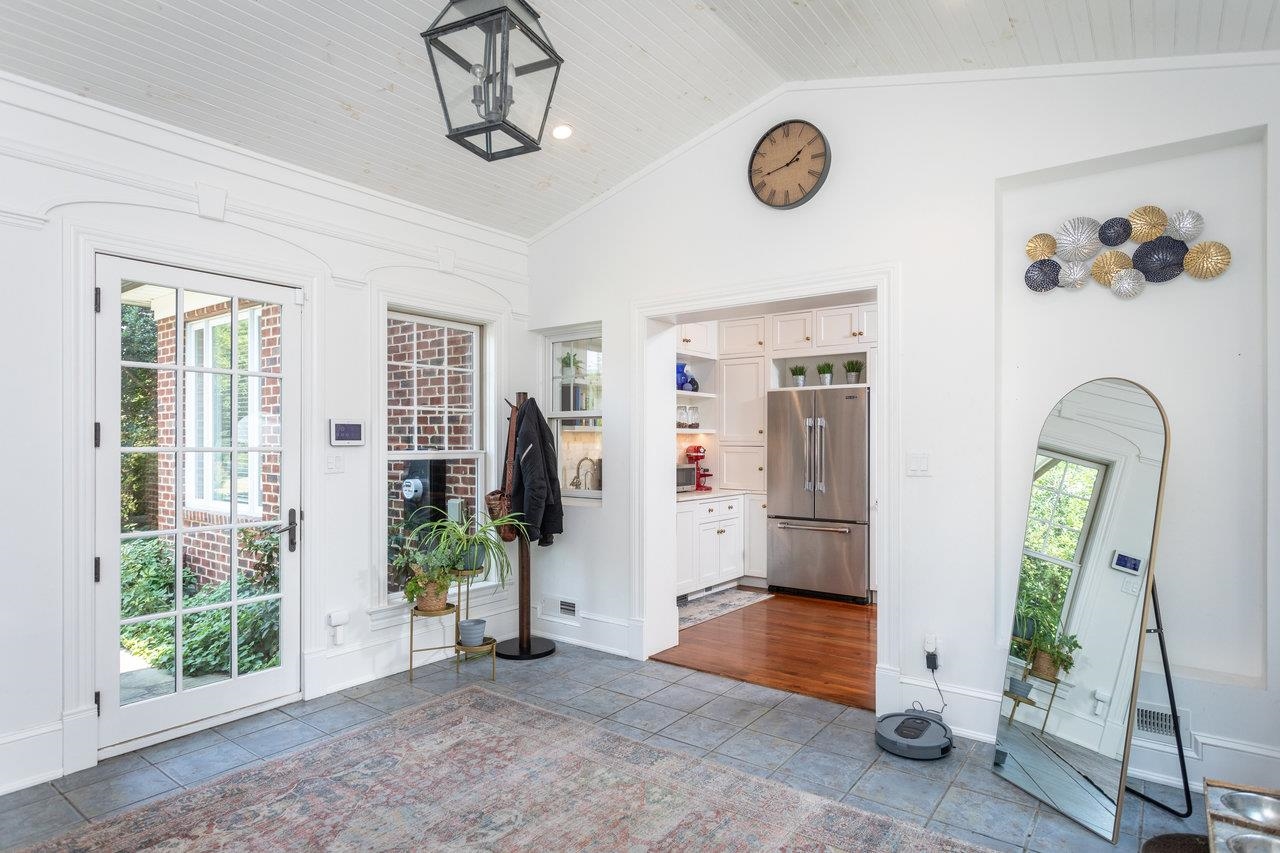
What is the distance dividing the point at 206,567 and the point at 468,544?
1.30m

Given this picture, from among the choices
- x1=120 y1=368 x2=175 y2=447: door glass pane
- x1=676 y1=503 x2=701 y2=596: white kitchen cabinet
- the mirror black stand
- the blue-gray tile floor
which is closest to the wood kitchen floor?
the blue-gray tile floor

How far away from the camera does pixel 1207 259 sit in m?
2.77

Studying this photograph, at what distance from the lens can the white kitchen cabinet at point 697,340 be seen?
6.18 m

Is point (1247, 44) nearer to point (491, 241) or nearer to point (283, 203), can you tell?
point (491, 241)

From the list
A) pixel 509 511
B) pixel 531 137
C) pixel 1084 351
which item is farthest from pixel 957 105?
pixel 509 511

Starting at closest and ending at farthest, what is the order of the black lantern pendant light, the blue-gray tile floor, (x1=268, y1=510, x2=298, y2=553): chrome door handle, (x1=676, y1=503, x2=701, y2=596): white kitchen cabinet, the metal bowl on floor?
the black lantern pendant light → the metal bowl on floor → the blue-gray tile floor → (x1=268, y1=510, x2=298, y2=553): chrome door handle → (x1=676, y1=503, x2=701, y2=596): white kitchen cabinet

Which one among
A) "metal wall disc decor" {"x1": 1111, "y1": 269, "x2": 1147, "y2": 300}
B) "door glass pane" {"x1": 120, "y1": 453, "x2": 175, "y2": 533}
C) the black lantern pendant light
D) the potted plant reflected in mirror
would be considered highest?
the black lantern pendant light

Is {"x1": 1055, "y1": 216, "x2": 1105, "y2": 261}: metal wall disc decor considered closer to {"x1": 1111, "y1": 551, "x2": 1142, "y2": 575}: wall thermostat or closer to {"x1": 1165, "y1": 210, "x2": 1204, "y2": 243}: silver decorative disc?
{"x1": 1165, "y1": 210, "x2": 1204, "y2": 243}: silver decorative disc

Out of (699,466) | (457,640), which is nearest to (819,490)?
(699,466)

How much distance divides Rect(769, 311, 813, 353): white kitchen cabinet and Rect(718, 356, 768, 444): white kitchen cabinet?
0.22m

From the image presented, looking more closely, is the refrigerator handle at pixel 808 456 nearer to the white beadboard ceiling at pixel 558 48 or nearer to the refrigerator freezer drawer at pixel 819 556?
the refrigerator freezer drawer at pixel 819 556

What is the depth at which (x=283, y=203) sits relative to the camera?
359 centimetres

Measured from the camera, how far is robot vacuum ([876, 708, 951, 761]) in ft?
9.73

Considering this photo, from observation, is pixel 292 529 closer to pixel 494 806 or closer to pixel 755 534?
pixel 494 806
